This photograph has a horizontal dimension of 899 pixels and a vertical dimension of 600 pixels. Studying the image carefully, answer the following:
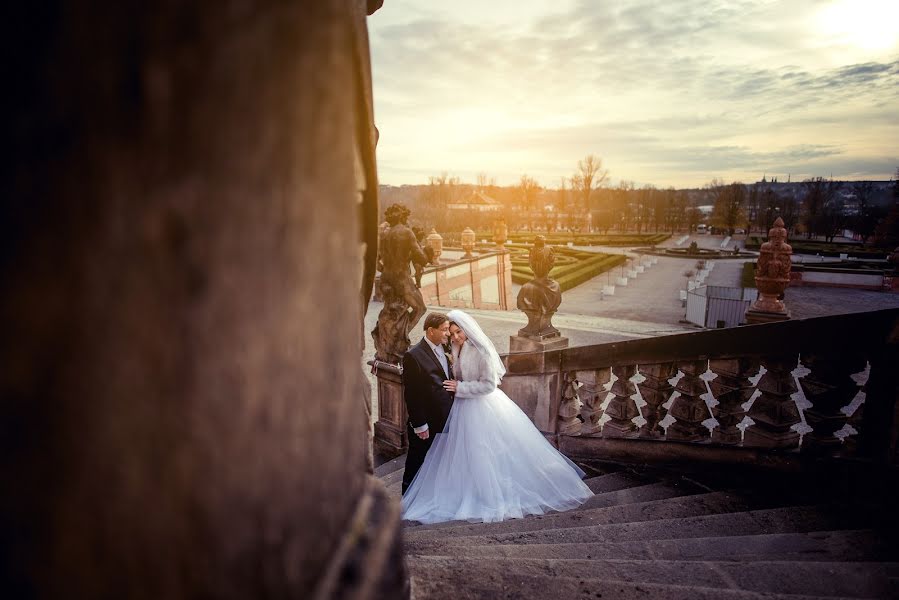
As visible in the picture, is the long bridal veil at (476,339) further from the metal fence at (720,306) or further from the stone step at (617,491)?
the metal fence at (720,306)

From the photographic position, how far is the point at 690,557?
253 centimetres

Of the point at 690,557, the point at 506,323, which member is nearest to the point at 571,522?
the point at 690,557


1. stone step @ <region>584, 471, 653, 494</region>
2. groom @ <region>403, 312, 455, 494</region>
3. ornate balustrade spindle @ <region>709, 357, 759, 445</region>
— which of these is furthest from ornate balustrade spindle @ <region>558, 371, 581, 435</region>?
ornate balustrade spindle @ <region>709, 357, 759, 445</region>

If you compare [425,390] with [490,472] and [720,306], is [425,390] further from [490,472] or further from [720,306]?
[720,306]

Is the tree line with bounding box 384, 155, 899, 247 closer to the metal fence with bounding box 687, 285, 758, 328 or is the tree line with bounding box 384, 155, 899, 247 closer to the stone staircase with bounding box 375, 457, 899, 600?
the metal fence with bounding box 687, 285, 758, 328

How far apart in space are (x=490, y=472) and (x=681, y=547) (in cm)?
181

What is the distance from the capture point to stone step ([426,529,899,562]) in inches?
94.3

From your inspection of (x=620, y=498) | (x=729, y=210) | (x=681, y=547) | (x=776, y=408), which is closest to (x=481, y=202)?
(x=729, y=210)

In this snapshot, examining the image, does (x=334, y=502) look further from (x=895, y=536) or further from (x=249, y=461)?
(x=895, y=536)

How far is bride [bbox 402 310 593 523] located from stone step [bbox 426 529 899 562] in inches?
49.6

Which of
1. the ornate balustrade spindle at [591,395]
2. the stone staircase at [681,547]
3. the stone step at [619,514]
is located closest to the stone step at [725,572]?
the stone staircase at [681,547]

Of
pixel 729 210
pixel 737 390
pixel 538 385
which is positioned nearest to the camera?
pixel 737 390

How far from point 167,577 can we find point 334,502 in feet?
1.00

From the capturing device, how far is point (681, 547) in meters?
2.61
